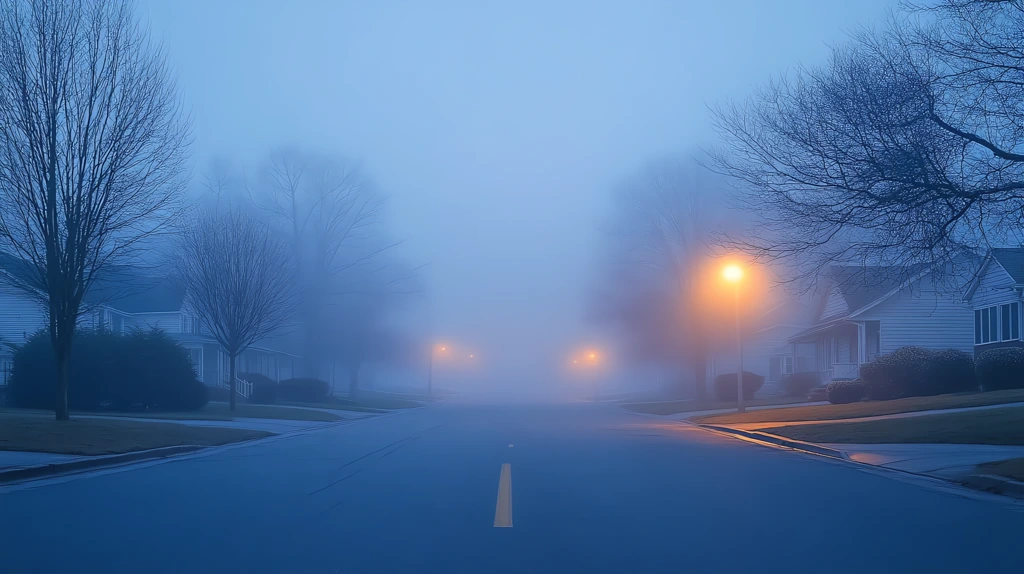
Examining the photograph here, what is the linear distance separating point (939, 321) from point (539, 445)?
97.0 feet

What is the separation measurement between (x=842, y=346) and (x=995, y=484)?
129ft

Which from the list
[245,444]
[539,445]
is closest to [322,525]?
[539,445]

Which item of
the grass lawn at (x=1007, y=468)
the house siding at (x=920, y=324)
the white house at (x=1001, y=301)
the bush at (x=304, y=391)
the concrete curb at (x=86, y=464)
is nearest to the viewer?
the grass lawn at (x=1007, y=468)

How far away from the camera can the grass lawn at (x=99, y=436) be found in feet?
53.4

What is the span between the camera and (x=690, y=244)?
156 ft

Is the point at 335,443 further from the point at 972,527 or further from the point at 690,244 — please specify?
the point at 690,244

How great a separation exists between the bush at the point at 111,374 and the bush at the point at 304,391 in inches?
562

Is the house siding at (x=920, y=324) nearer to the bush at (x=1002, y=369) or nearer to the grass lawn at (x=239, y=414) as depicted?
the bush at (x=1002, y=369)

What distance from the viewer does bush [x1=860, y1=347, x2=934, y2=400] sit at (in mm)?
32000

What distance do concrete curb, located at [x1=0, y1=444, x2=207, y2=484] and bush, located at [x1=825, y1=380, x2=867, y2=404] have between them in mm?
25581

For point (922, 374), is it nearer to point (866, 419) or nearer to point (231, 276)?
point (866, 419)

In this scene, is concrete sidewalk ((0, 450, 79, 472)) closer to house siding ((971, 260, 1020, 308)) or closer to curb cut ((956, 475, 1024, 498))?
curb cut ((956, 475, 1024, 498))

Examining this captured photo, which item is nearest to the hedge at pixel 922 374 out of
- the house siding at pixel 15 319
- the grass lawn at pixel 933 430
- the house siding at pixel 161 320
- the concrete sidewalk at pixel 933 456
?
the grass lawn at pixel 933 430

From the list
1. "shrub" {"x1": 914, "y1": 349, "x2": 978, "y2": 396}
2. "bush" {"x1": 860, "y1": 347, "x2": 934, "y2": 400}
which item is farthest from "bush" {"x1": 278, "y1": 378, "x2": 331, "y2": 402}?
"shrub" {"x1": 914, "y1": 349, "x2": 978, "y2": 396}
